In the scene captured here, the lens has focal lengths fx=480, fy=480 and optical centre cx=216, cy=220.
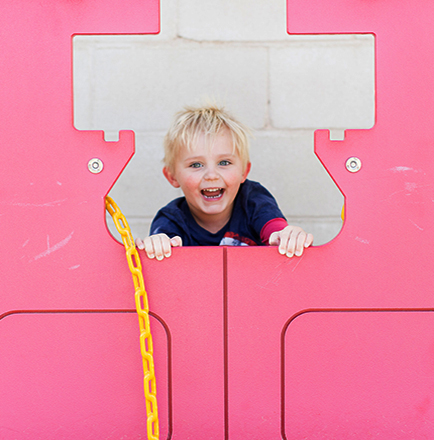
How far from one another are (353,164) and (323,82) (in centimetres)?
110

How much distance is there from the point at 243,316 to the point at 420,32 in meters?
0.69

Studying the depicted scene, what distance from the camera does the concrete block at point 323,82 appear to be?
1974 mm

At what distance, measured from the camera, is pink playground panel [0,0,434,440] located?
3.25ft

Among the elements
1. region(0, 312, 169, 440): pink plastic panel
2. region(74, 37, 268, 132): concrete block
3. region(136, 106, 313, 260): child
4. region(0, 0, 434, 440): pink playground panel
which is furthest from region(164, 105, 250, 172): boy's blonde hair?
region(0, 312, 169, 440): pink plastic panel

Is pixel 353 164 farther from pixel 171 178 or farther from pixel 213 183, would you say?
pixel 171 178

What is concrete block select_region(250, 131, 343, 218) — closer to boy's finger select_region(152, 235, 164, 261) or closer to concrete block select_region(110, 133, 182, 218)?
concrete block select_region(110, 133, 182, 218)

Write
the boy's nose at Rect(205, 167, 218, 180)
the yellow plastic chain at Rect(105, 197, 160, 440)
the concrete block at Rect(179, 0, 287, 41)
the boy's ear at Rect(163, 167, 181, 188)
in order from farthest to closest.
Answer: the concrete block at Rect(179, 0, 287, 41) < the boy's ear at Rect(163, 167, 181, 188) < the boy's nose at Rect(205, 167, 218, 180) < the yellow plastic chain at Rect(105, 197, 160, 440)

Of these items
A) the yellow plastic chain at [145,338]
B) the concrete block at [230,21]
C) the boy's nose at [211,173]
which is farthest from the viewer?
the concrete block at [230,21]

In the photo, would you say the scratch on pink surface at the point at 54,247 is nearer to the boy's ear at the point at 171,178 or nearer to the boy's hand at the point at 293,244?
the boy's hand at the point at 293,244

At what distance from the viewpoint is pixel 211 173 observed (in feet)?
5.01

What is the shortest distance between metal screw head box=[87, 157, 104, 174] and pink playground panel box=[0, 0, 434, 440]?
0.04ft

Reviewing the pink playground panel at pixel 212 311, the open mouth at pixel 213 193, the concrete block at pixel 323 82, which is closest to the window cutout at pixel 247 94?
the concrete block at pixel 323 82

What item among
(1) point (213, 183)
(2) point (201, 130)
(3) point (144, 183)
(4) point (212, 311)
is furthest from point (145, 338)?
(3) point (144, 183)

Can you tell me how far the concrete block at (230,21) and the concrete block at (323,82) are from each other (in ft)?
0.31
